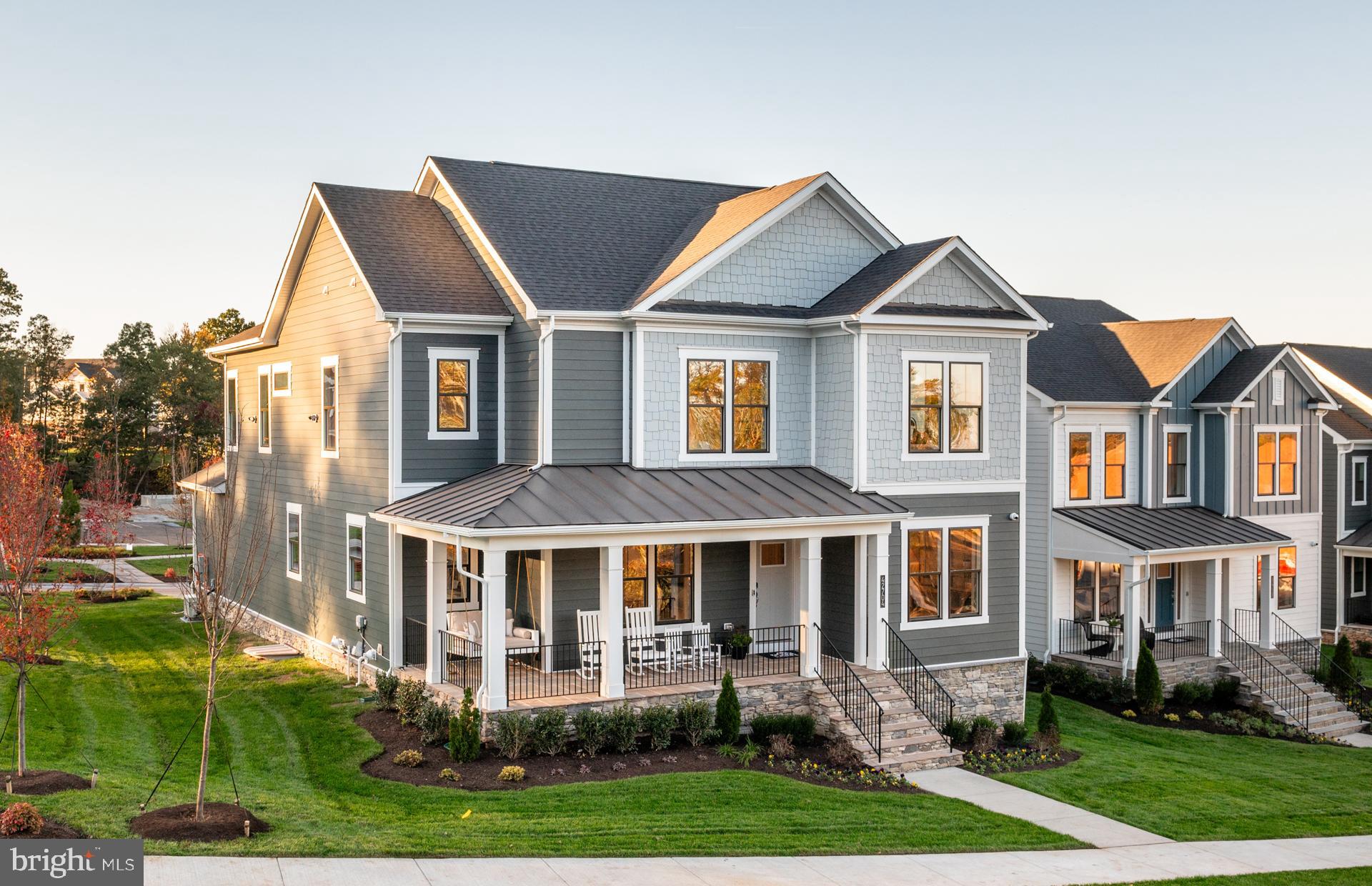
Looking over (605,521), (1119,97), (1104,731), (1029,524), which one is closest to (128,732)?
(605,521)

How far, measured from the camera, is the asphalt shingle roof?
19766 millimetres

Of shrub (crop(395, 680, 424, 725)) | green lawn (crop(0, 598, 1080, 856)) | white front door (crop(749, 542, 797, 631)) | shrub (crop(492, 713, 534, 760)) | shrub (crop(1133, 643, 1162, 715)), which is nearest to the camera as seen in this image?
green lawn (crop(0, 598, 1080, 856))

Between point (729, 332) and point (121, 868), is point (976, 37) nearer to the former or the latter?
point (729, 332)

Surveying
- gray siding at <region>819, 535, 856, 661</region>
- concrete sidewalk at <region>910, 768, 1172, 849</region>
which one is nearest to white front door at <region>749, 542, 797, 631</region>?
gray siding at <region>819, 535, 856, 661</region>

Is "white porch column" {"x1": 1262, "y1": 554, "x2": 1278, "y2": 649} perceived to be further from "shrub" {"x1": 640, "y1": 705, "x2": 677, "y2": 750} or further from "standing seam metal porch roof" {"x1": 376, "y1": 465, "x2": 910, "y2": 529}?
"shrub" {"x1": 640, "y1": 705, "x2": 677, "y2": 750}

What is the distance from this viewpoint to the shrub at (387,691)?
1833cm

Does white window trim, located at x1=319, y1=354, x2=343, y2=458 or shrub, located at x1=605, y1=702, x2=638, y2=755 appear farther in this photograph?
white window trim, located at x1=319, y1=354, x2=343, y2=458

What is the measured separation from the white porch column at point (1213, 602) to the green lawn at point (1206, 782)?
11.0 ft

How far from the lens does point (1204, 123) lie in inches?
1137

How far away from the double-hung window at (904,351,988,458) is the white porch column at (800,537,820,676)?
2873mm

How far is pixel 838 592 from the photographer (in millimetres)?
19984

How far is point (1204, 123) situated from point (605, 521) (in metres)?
21.3

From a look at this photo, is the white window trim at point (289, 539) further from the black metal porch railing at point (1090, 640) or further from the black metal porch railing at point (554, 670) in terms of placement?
the black metal porch railing at point (1090, 640)

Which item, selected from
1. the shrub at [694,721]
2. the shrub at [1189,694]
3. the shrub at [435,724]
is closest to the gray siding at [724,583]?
the shrub at [694,721]
